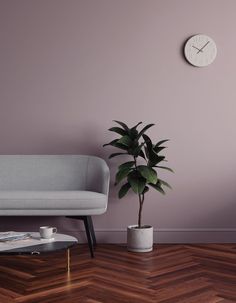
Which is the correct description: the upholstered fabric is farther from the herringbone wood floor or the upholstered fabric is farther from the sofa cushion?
the herringbone wood floor

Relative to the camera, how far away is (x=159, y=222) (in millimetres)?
3881

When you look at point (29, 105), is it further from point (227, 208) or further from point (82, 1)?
point (227, 208)

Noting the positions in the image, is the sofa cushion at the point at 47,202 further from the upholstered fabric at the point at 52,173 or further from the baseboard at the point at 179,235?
the baseboard at the point at 179,235

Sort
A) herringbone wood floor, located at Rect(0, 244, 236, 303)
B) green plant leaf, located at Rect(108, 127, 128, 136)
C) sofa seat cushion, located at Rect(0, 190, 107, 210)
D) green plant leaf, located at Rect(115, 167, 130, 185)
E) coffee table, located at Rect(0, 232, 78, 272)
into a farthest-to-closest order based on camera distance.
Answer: green plant leaf, located at Rect(108, 127, 128, 136), green plant leaf, located at Rect(115, 167, 130, 185), sofa seat cushion, located at Rect(0, 190, 107, 210), coffee table, located at Rect(0, 232, 78, 272), herringbone wood floor, located at Rect(0, 244, 236, 303)

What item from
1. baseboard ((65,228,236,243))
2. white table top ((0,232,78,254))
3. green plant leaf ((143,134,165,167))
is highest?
green plant leaf ((143,134,165,167))

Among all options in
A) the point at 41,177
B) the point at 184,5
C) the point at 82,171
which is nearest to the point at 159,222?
the point at 82,171

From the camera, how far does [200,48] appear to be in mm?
3832

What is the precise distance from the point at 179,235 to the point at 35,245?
1.58m

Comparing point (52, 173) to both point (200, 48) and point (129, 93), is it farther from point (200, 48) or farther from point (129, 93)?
point (200, 48)

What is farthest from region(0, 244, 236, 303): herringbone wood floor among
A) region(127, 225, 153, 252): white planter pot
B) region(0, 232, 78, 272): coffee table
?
region(0, 232, 78, 272): coffee table

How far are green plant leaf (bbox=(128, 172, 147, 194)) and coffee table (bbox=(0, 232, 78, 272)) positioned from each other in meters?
0.73

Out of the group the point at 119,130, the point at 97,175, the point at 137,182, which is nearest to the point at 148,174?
the point at 137,182

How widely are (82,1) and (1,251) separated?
2338mm

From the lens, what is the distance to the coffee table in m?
2.50
